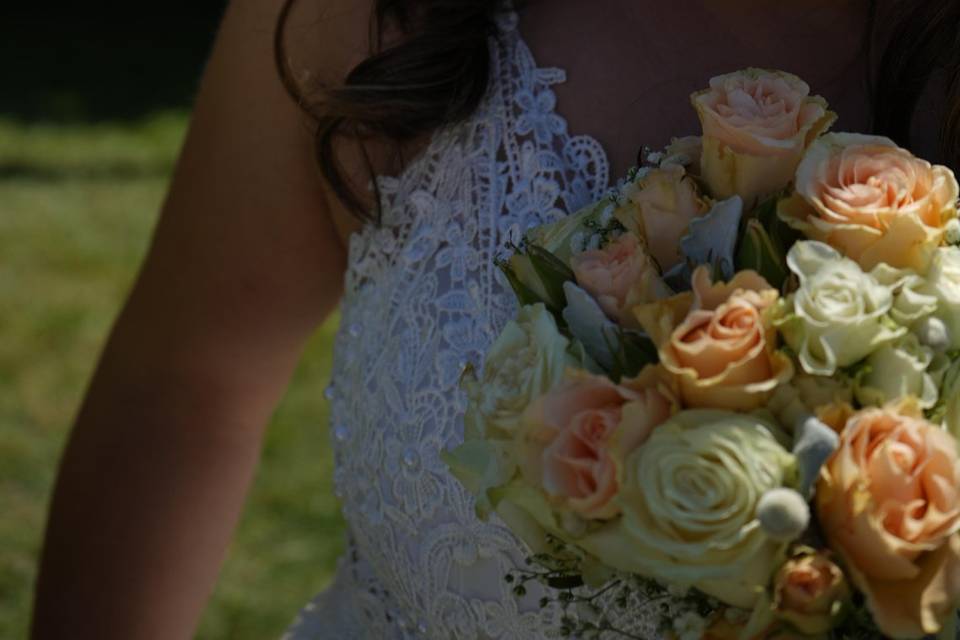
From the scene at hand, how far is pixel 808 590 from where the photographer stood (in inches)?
41.6

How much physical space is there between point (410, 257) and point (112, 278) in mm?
4260

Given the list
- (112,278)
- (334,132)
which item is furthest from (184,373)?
(112,278)

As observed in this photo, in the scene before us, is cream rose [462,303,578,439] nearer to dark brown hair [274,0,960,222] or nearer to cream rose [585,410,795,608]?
cream rose [585,410,795,608]

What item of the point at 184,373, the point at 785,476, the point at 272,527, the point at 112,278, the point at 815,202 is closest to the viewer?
the point at 785,476

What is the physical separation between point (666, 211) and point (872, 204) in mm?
195

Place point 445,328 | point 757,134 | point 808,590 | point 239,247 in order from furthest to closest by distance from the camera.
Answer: point 239,247 → point 445,328 → point 757,134 → point 808,590

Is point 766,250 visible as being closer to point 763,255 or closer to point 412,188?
point 763,255

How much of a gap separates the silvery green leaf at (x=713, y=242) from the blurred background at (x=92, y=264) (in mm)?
2969

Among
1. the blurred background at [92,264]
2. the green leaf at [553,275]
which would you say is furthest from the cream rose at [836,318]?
the blurred background at [92,264]

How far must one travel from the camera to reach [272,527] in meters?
4.37

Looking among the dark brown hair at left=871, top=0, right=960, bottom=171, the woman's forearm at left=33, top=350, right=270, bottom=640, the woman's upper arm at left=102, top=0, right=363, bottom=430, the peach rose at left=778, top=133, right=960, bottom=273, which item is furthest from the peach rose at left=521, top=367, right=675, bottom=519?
the woman's forearm at left=33, top=350, right=270, bottom=640

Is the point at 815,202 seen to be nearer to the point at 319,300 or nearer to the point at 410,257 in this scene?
the point at 410,257

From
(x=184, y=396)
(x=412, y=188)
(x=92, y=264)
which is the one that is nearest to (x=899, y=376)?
(x=412, y=188)

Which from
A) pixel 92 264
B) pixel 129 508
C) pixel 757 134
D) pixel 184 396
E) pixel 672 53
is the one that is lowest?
pixel 92 264
